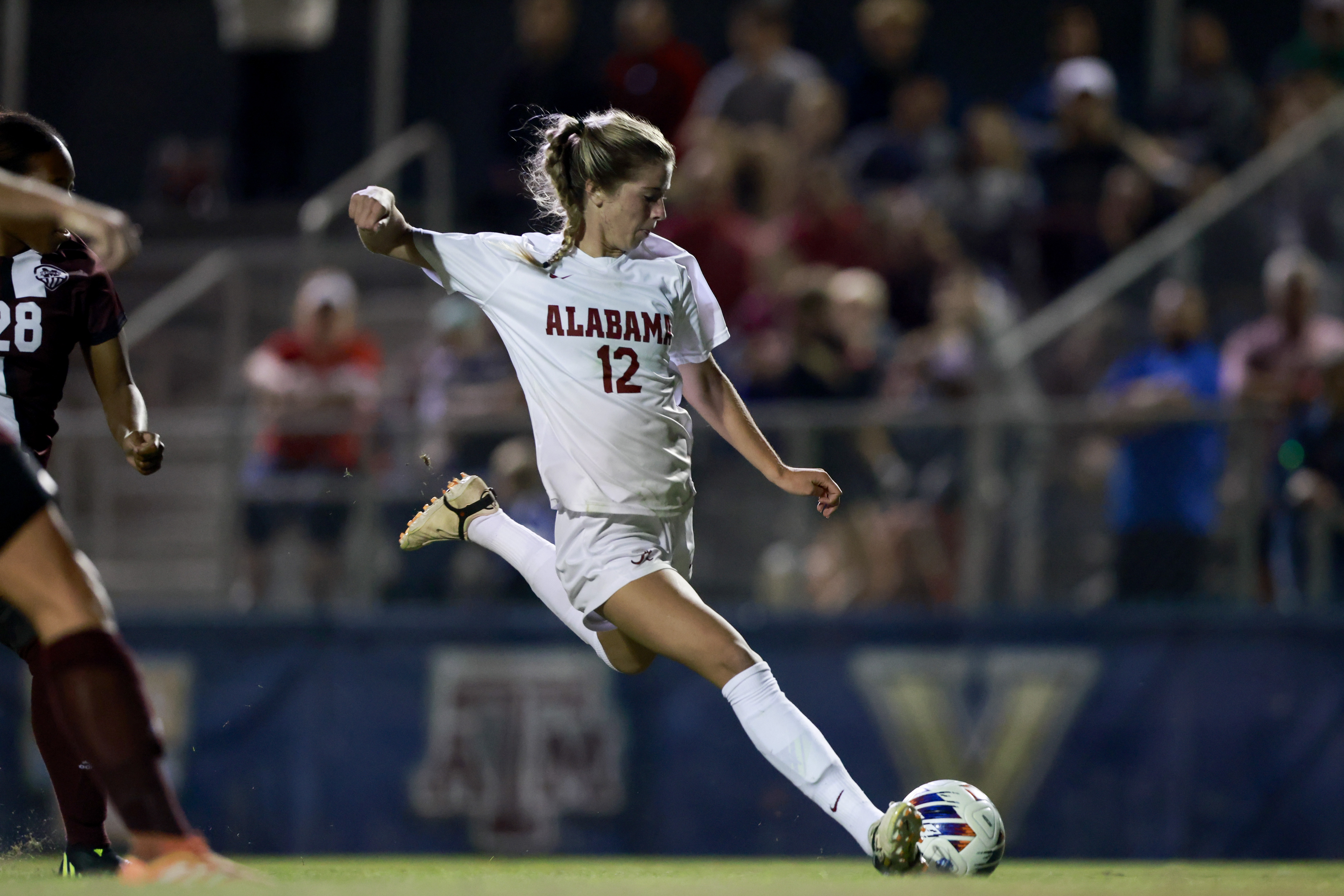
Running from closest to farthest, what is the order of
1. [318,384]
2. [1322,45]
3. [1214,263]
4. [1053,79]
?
[318,384] → [1214,263] → [1322,45] → [1053,79]

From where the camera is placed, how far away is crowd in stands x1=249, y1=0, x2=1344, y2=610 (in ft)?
30.4

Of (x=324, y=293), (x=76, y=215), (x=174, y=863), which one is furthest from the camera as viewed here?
(x=324, y=293)

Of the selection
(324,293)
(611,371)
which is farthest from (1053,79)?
(611,371)

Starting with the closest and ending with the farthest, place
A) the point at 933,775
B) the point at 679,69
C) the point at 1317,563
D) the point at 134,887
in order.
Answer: the point at 134,887 < the point at 1317,563 < the point at 933,775 < the point at 679,69

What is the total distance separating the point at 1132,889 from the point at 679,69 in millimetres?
8557

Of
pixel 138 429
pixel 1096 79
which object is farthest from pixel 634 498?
pixel 1096 79

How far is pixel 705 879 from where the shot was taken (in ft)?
20.1

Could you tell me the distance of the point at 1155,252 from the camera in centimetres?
1066

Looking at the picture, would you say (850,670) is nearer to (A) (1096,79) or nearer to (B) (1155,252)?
(B) (1155,252)

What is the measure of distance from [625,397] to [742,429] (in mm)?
463

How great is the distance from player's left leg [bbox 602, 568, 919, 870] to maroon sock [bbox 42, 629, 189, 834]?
164 cm

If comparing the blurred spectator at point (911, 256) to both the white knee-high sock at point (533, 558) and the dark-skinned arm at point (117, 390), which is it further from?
the dark-skinned arm at point (117, 390)

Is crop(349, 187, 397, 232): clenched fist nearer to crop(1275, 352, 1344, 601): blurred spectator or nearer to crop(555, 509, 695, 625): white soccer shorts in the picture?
crop(555, 509, 695, 625): white soccer shorts

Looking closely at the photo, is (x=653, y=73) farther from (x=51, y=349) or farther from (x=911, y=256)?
(x=51, y=349)
